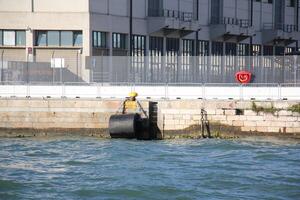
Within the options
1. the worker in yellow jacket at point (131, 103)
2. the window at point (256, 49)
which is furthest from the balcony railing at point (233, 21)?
the worker in yellow jacket at point (131, 103)

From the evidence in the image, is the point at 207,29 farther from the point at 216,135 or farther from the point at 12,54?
the point at 216,135

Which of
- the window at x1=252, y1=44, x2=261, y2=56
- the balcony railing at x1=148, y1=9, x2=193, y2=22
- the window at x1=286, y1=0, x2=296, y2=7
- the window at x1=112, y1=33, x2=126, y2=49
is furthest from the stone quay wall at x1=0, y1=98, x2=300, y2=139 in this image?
the window at x1=286, y1=0, x2=296, y2=7

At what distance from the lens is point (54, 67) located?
51531mm

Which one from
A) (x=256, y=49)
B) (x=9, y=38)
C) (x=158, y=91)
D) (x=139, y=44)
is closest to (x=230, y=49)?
(x=256, y=49)

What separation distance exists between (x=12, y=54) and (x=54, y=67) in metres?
13.6

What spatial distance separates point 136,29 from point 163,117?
88.9 ft

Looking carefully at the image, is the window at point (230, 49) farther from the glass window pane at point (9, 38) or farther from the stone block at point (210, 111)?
the stone block at point (210, 111)

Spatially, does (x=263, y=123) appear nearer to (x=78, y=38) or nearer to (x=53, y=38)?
(x=78, y=38)

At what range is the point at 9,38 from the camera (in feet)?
212

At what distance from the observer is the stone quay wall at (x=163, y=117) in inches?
1688

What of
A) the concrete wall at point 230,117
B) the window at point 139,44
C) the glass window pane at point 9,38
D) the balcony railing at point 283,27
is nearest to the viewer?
the concrete wall at point 230,117

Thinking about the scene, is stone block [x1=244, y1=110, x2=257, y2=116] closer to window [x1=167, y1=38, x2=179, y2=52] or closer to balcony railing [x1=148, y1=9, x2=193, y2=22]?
balcony railing [x1=148, y1=9, x2=193, y2=22]

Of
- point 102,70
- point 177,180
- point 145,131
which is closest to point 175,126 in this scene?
point 145,131

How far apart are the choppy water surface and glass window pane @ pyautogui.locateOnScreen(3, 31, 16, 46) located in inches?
924
